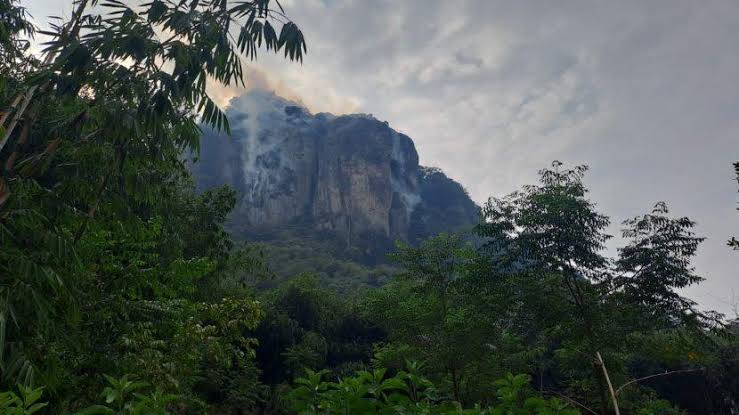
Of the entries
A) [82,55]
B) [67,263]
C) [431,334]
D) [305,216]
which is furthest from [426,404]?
[305,216]

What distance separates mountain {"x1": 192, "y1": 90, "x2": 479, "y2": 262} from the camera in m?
104

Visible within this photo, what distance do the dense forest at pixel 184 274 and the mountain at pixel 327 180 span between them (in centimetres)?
7937

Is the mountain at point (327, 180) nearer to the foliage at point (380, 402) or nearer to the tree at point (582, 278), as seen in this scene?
the tree at point (582, 278)

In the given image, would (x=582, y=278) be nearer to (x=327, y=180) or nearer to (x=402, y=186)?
(x=327, y=180)

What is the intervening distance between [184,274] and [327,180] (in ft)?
340

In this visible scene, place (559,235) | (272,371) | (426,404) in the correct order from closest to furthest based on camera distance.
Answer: (426,404), (559,235), (272,371)

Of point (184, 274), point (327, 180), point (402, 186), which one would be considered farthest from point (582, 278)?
point (402, 186)

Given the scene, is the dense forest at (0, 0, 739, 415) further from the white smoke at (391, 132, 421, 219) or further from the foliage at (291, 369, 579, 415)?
the white smoke at (391, 132, 421, 219)

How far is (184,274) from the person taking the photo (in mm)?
7289

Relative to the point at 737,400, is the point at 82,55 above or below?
above

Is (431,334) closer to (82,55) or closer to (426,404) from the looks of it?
(82,55)

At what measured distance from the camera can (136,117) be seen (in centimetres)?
532

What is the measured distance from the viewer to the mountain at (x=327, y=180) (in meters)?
104

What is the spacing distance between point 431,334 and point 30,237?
521 inches
